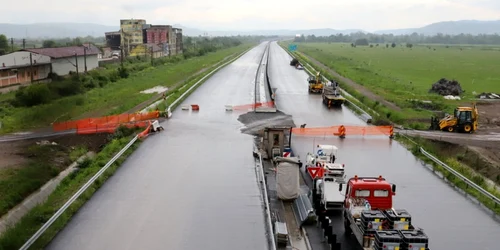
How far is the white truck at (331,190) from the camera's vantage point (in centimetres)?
1850

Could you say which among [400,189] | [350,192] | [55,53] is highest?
[55,53]

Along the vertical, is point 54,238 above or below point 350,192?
below

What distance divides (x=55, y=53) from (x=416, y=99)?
44.5 metres

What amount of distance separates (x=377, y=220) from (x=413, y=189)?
8831mm

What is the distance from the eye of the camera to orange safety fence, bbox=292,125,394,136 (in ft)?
110

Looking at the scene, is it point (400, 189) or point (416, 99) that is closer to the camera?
point (400, 189)

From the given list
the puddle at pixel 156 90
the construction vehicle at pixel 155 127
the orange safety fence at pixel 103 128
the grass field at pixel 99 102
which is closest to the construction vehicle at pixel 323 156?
the grass field at pixel 99 102

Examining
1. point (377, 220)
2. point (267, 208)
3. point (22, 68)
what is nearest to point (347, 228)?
point (377, 220)

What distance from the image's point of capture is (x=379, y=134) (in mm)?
34125

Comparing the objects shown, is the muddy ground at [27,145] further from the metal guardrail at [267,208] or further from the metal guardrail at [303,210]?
A: the metal guardrail at [303,210]

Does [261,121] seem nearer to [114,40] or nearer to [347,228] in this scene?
[347,228]

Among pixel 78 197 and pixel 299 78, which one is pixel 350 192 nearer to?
pixel 78 197

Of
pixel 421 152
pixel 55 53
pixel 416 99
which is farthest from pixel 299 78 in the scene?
pixel 421 152

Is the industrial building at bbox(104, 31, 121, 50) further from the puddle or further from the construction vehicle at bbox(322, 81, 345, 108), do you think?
the construction vehicle at bbox(322, 81, 345, 108)
